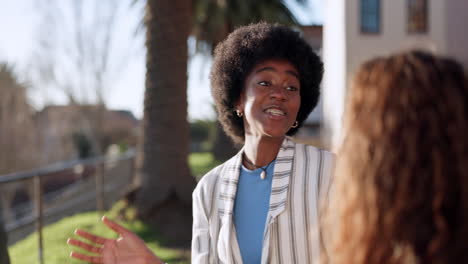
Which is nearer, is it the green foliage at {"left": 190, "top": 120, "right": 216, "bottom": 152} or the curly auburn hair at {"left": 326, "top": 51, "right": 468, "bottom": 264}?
the curly auburn hair at {"left": 326, "top": 51, "right": 468, "bottom": 264}

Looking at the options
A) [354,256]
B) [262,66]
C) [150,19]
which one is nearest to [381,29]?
[150,19]

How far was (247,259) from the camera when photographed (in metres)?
2.25

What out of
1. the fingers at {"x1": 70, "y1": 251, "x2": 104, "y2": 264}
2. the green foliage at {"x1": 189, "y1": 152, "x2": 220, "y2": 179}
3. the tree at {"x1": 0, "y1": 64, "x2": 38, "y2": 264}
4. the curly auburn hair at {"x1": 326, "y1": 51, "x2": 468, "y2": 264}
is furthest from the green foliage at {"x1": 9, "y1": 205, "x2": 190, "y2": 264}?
the tree at {"x1": 0, "y1": 64, "x2": 38, "y2": 264}

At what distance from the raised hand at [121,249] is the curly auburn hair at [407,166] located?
1.06 meters

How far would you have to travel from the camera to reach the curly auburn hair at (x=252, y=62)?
2.61 meters

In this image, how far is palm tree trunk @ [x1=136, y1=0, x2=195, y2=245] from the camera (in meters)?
6.85

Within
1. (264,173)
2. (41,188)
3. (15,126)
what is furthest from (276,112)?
(15,126)

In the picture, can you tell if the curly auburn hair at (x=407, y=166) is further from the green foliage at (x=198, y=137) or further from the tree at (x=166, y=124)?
the green foliage at (x=198, y=137)

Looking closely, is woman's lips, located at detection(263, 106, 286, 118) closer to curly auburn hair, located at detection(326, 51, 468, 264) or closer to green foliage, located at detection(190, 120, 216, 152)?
curly auburn hair, located at detection(326, 51, 468, 264)

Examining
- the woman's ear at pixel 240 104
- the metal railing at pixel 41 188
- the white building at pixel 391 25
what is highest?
the white building at pixel 391 25

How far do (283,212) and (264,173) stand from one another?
283 millimetres

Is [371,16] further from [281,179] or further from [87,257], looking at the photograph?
[87,257]

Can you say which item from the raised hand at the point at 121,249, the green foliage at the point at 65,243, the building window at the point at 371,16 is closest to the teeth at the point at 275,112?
the raised hand at the point at 121,249

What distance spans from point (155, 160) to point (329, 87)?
42.7 ft
